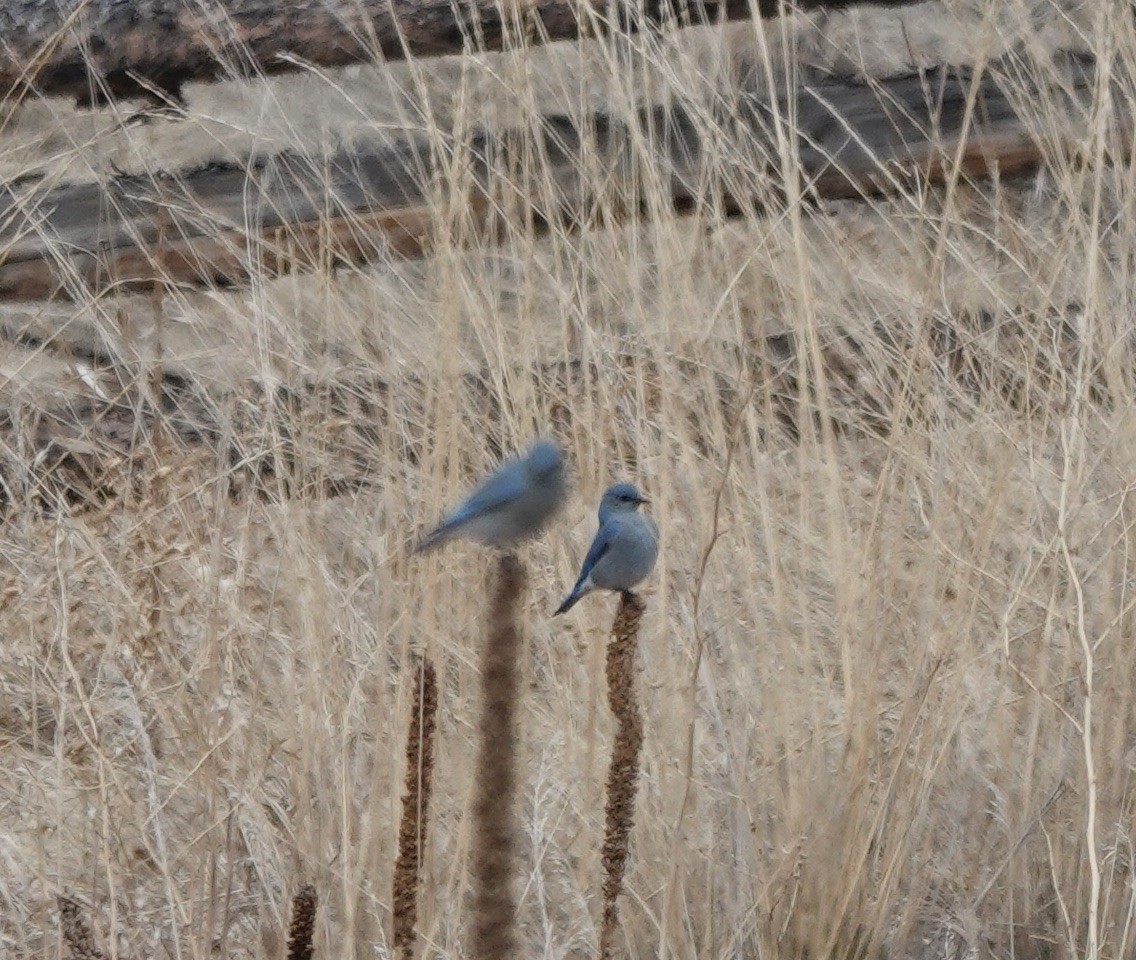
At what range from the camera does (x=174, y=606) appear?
217cm

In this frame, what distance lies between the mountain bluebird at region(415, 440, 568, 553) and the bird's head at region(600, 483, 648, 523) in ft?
0.62

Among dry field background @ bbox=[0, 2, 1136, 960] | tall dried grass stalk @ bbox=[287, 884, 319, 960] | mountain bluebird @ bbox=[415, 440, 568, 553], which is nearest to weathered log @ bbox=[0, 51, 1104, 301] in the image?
dry field background @ bbox=[0, 2, 1136, 960]

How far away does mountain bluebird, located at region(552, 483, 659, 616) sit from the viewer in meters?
1.59

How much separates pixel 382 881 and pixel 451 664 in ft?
1.24

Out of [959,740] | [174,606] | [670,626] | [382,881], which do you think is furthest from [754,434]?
[174,606]

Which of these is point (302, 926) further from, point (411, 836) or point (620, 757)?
point (620, 757)

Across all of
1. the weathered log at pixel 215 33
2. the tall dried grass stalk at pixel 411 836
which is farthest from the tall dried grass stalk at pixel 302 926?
the weathered log at pixel 215 33

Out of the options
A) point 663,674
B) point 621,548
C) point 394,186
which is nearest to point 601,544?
point 621,548

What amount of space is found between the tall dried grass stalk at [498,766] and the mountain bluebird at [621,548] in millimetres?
520

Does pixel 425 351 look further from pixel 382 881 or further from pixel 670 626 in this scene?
pixel 382 881

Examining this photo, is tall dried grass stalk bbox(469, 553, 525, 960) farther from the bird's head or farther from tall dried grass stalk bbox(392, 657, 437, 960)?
the bird's head

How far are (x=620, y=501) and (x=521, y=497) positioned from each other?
0.23 m

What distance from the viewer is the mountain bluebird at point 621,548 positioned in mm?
1589

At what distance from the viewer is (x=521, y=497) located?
1.46 meters
